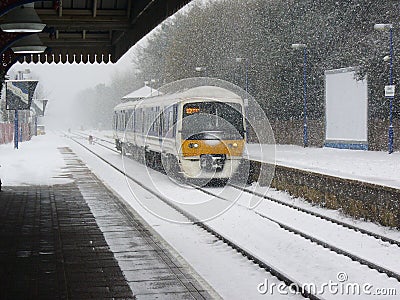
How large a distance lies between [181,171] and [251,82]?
2713 cm

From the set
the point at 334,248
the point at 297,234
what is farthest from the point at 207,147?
the point at 334,248

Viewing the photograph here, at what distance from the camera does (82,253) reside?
10.5 metres

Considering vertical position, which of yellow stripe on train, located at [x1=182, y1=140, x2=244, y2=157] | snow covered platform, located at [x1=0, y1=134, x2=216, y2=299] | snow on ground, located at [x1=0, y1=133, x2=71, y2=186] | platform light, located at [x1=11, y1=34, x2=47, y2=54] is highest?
platform light, located at [x1=11, y1=34, x2=47, y2=54]

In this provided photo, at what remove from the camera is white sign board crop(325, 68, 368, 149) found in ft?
128

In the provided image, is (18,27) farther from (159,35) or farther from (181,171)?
(159,35)

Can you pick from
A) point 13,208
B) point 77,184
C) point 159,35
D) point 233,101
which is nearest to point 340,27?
point 233,101

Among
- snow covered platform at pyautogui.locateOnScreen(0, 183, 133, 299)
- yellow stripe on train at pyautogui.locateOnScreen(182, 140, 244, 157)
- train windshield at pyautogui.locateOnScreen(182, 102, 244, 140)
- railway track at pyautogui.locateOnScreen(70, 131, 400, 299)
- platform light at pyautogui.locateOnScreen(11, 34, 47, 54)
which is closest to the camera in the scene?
snow covered platform at pyautogui.locateOnScreen(0, 183, 133, 299)

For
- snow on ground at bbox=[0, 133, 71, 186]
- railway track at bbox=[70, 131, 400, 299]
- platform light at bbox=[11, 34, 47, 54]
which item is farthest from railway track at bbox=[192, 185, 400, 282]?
snow on ground at bbox=[0, 133, 71, 186]

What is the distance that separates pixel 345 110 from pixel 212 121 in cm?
1859

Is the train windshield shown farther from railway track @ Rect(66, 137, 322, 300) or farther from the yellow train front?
railway track @ Rect(66, 137, 322, 300)

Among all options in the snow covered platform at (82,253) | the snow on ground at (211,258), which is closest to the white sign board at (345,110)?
the snow on ground at (211,258)

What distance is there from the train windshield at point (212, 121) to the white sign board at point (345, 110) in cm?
1625

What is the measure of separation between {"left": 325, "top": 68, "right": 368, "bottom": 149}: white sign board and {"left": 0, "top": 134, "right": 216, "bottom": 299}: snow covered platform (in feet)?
75.7

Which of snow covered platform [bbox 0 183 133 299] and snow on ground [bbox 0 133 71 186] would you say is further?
snow on ground [bbox 0 133 71 186]
